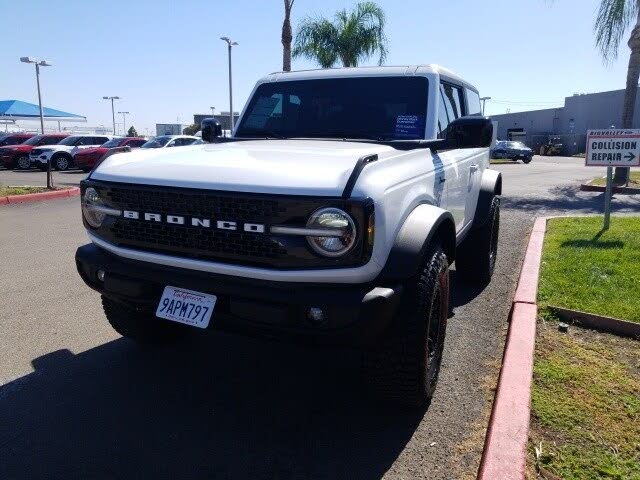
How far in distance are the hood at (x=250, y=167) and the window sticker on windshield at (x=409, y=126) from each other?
1.21ft

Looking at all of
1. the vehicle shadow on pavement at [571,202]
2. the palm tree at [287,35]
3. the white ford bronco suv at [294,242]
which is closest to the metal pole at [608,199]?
the vehicle shadow on pavement at [571,202]

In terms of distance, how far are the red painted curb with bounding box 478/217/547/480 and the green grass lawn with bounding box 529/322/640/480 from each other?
0.07 meters

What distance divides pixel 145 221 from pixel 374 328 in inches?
51.6

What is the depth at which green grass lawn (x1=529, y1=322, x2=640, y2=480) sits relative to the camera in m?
2.42

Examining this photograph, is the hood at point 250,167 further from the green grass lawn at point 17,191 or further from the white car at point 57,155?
the white car at point 57,155

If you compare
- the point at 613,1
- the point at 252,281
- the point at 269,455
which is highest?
the point at 613,1

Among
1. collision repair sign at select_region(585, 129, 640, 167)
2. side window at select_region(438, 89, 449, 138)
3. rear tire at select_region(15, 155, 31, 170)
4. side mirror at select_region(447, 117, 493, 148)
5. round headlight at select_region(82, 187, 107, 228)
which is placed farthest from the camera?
rear tire at select_region(15, 155, 31, 170)

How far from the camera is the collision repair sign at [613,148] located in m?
6.88

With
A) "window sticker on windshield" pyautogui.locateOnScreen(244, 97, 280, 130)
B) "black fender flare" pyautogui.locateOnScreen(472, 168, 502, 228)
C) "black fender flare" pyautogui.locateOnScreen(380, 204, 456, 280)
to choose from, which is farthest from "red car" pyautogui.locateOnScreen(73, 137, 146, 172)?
"black fender flare" pyautogui.locateOnScreen(380, 204, 456, 280)

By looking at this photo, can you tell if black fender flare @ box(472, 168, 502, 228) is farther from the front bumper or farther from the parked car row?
the parked car row

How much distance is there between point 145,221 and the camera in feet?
9.00

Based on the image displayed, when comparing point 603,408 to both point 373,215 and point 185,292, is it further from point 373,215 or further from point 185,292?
point 185,292

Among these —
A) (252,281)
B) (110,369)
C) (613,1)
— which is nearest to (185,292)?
(252,281)

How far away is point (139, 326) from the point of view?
356cm
